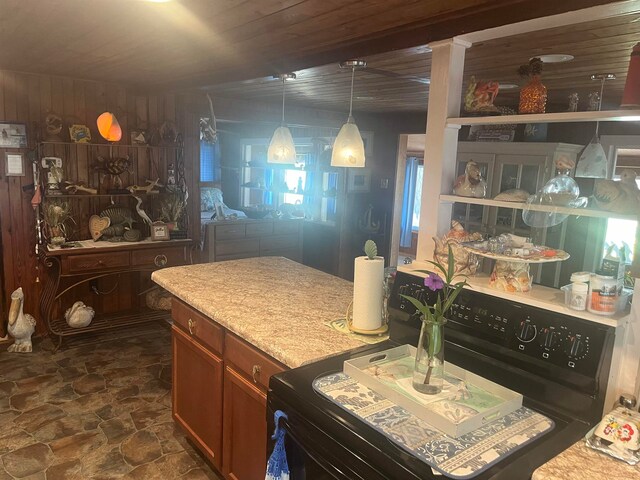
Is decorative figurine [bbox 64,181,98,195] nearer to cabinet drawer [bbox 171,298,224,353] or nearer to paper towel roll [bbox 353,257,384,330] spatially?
cabinet drawer [bbox 171,298,224,353]

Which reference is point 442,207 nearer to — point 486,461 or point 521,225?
point 486,461

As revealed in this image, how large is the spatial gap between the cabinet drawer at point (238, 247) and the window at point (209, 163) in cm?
180

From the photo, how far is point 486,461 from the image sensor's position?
1.12 metres

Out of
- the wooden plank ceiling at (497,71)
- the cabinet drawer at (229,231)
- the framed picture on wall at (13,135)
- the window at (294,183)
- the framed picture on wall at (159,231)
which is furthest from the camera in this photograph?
the window at (294,183)

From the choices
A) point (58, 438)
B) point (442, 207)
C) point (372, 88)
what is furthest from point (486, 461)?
point (372, 88)

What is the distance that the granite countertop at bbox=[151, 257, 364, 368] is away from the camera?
1791mm

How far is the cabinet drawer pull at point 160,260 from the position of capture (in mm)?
3992

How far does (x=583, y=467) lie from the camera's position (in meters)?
1.10

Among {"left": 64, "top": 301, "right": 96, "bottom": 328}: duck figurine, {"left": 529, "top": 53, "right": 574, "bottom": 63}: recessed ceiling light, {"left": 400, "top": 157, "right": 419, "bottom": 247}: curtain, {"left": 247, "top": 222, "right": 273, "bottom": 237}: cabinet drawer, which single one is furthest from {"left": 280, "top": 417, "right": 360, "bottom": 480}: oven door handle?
{"left": 400, "top": 157, "right": 419, "bottom": 247}: curtain

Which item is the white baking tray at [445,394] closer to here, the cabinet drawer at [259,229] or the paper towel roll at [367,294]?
the paper towel roll at [367,294]

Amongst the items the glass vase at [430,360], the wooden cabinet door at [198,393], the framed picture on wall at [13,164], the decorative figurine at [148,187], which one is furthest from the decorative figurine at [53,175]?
the glass vase at [430,360]

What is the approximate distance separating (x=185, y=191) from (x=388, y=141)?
2.79 m

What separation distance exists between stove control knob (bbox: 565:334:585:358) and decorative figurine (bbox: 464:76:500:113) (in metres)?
0.85

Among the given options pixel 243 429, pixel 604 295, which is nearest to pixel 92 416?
pixel 243 429
